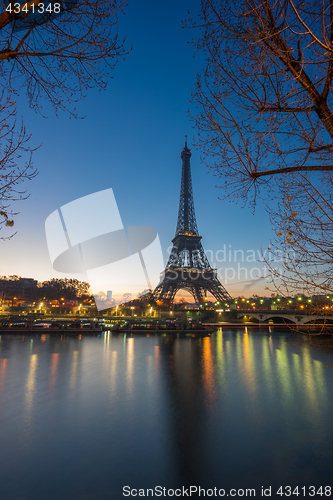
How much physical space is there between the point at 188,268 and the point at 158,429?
57.4 meters

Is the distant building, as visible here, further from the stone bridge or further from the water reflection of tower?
the water reflection of tower

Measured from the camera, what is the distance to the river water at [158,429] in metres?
9.55

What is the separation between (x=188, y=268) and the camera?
70500 mm

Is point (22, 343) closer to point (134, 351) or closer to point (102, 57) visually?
point (134, 351)

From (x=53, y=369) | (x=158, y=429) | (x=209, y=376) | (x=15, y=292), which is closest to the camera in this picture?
(x=158, y=429)

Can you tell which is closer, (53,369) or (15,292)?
(53,369)

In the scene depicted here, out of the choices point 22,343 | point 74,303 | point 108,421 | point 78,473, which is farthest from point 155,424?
point 74,303

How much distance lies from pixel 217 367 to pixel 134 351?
40.8ft

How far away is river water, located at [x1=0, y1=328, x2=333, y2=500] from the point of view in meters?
9.55

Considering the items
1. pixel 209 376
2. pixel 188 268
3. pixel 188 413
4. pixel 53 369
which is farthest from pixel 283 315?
pixel 188 413

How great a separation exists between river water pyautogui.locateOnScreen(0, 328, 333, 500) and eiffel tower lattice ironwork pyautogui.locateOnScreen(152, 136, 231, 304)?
135 feet

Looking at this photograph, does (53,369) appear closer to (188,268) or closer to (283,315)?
(188,268)

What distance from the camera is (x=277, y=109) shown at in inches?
158

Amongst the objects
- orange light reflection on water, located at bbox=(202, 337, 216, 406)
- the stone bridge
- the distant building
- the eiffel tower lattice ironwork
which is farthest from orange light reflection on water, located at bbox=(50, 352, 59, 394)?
the distant building
